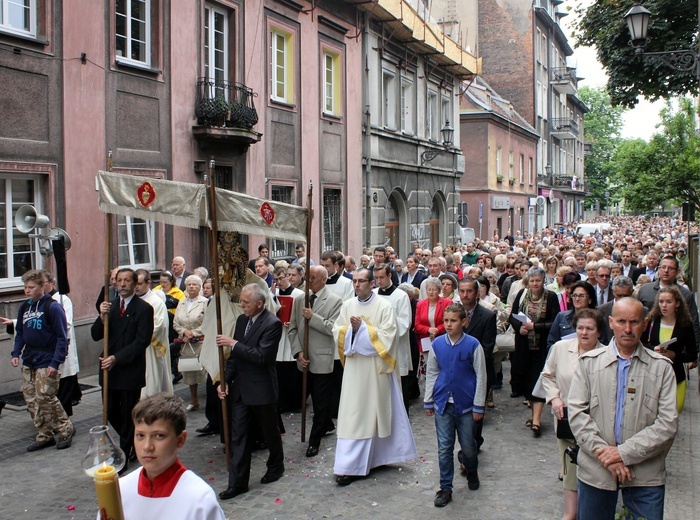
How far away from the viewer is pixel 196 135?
1429 centimetres

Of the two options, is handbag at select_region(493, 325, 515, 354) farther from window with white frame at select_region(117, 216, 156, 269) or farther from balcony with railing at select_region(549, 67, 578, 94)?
balcony with railing at select_region(549, 67, 578, 94)

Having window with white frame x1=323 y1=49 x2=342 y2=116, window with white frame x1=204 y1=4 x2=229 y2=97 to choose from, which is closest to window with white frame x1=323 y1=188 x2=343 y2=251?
window with white frame x1=323 y1=49 x2=342 y2=116

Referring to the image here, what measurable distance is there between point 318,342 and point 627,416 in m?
4.46

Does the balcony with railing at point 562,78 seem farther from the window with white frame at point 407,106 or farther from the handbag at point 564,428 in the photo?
the handbag at point 564,428

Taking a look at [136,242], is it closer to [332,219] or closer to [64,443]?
[64,443]

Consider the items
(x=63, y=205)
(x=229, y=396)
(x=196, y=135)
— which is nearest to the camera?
(x=229, y=396)

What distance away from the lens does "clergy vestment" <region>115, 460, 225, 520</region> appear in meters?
2.88

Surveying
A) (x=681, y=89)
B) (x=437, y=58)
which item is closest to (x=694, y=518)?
(x=681, y=89)

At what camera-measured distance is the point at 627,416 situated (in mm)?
4258

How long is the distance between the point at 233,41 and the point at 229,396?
10.2 metres

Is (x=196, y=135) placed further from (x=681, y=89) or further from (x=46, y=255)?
(x=681, y=89)

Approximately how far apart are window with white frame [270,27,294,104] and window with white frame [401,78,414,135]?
25.5 ft

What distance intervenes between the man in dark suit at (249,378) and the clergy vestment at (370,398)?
0.71 m

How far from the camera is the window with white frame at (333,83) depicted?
20059 millimetres
